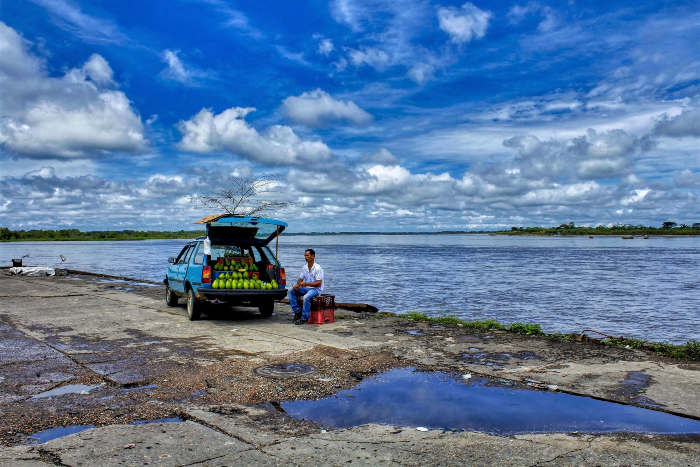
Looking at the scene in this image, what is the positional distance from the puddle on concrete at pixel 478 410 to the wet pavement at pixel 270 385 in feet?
0.18

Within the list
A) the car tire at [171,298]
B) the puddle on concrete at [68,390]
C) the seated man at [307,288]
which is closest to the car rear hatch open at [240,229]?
the seated man at [307,288]

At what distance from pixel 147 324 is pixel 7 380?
482cm

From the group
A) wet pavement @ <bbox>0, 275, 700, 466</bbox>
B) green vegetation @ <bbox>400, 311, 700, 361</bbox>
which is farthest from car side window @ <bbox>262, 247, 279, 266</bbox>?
green vegetation @ <bbox>400, 311, 700, 361</bbox>

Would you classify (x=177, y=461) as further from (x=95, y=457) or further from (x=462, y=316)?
(x=462, y=316)

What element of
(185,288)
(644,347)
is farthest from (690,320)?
(185,288)

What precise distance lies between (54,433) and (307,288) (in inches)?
301

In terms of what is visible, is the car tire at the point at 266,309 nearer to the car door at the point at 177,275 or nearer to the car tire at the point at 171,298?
the car door at the point at 177,275

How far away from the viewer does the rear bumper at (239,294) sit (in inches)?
468

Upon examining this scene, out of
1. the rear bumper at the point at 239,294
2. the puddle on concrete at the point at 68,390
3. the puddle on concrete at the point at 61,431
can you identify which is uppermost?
the rear bumper at the point at 239,294

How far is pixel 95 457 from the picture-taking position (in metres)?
4.47

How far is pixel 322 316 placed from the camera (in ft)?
40.0

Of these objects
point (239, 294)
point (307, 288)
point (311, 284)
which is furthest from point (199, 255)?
point (311, 284)

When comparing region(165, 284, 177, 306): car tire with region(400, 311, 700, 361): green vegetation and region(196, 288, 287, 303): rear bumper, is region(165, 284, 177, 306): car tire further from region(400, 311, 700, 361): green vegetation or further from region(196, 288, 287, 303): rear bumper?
region(400, 311, 700, 361): green vegetation

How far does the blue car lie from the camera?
473 inches
